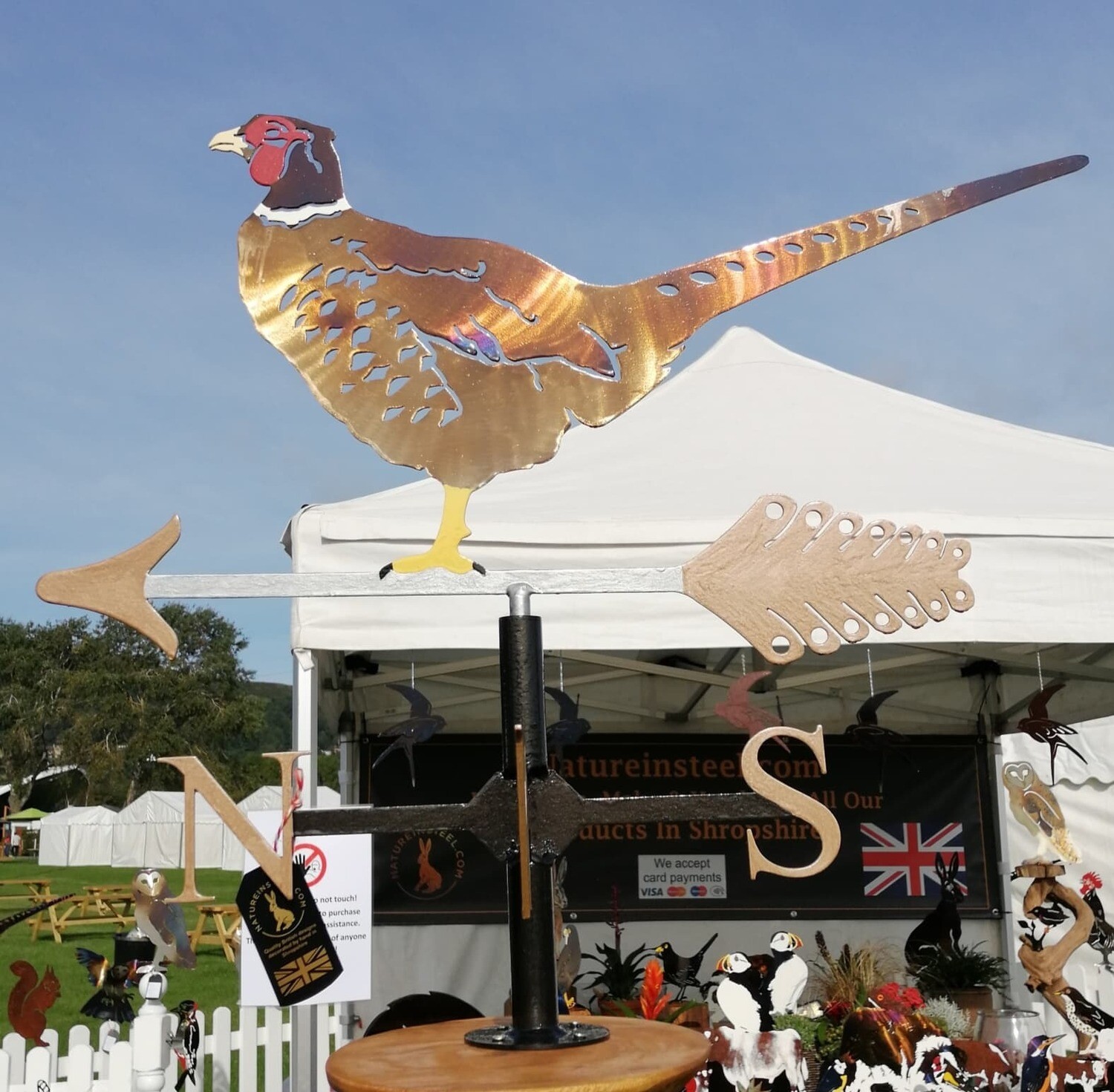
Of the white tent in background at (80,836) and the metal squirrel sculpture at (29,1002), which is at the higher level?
the metal squirrel sculpture at (29,1002)

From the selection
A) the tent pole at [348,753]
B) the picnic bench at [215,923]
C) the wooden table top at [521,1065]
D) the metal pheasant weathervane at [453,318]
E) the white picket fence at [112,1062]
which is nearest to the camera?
the wooden table top at [521,1065]

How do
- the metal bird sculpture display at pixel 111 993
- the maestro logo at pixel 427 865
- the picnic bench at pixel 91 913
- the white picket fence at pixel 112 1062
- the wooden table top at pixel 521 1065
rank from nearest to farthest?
1. the wooden table top at pixel 521 1065
2. the white picket fence at pixel 112 1062
3. the metal bird sculpture display at pixel 111 993
4. the maestro logo at pixel 427 865
5. the picnic bench at pixel 91 913

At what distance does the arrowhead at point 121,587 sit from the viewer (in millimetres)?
1460

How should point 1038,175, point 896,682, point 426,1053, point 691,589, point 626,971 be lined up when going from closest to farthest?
point 426,1053
point 691,589
point 1038,175
point 626,971
point 896,682

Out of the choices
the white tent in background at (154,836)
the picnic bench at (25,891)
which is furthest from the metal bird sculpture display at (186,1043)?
the white tent in background at (154,836)

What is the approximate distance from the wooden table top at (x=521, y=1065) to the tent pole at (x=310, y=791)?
6.16 feet

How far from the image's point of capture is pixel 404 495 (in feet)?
12.5

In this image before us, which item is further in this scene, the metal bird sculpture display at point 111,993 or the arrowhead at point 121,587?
the metal bird sculpture display at point 111,993

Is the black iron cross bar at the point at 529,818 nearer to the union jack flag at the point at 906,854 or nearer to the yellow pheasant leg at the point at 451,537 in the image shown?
the yellow pheasant leg at the point at 451,537

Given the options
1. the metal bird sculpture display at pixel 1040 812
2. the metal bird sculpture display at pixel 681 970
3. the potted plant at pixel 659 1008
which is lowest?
the metal bird sculpture display at pixel 681 970

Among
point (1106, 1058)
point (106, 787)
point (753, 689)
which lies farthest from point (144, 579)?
point (106, 787)

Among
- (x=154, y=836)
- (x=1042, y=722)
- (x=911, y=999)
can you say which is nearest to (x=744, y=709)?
(x=911, y=999)

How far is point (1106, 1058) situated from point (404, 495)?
242cm

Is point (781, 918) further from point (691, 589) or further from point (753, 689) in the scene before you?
point (691, 589)
